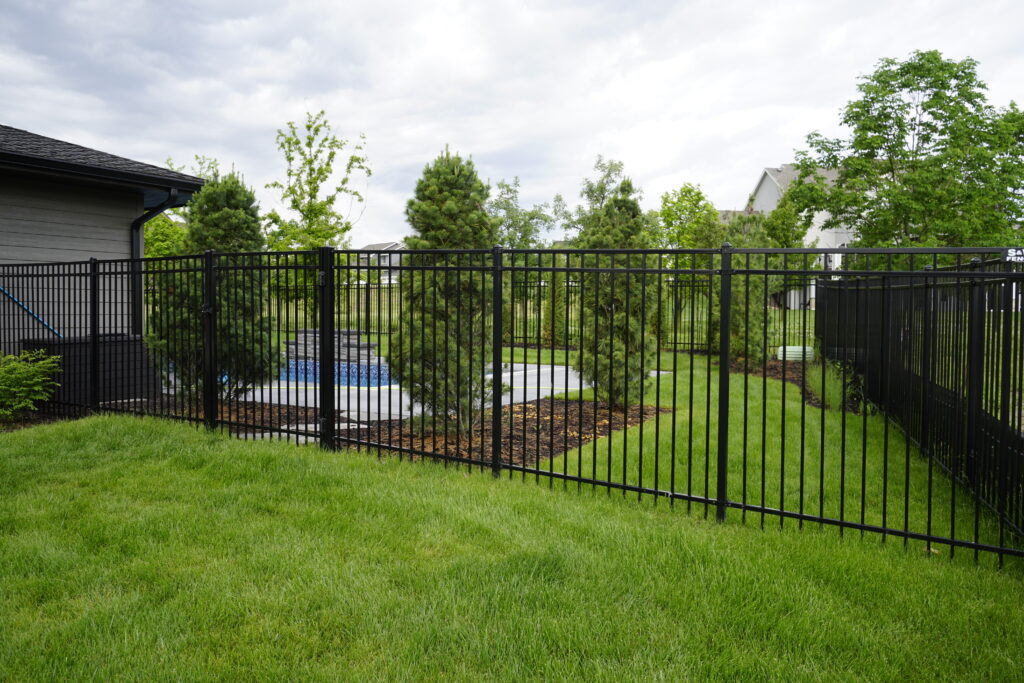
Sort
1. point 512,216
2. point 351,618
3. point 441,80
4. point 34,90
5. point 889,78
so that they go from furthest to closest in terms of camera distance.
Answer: point 512,216 < point 889,78 < point 34,90 < point 441,80 < point 351,618

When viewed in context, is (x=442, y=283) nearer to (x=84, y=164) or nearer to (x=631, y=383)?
(x=631, y=383)

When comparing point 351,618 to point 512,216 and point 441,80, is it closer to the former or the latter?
point 441,80

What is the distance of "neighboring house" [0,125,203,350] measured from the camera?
29.3 feet

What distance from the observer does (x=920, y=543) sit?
4.15m

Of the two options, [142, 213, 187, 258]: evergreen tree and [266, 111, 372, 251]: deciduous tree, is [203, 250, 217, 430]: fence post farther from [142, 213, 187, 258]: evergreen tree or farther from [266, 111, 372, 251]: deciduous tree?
[142, 213, 187, 258]: evergreen tree

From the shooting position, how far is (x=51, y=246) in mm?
9773

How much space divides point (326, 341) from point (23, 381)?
14.8 ft

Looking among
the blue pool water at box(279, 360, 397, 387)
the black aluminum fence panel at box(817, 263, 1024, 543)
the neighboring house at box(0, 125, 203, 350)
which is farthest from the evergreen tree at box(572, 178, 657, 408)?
the neighboring house at box(0, 125, 203, 350)

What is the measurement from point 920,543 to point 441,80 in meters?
14.4

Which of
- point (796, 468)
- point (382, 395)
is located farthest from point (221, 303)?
point (796, 468)

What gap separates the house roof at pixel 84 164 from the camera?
8602mm

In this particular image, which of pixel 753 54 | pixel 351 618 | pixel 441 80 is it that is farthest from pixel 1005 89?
pixel 351 618

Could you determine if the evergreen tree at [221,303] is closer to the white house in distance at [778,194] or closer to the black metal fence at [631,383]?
the black metal fence at [631,383]

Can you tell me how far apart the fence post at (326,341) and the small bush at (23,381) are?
14.2ft
